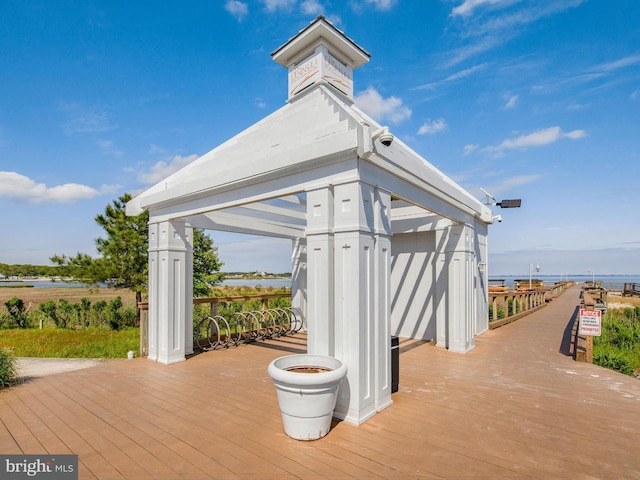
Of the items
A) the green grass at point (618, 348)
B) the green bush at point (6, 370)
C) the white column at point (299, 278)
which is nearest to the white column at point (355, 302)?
the green bush at point (6, 370)

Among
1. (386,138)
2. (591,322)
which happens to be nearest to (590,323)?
(591,322)

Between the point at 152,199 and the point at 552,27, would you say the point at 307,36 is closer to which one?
the point at 152,199

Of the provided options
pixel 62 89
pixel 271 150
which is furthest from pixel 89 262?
pixel 271 150

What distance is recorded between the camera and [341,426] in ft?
11.8

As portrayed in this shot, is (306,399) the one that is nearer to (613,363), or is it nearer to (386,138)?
(386,138)

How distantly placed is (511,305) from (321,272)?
542 inches

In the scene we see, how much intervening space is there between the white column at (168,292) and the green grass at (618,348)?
8.21 meters

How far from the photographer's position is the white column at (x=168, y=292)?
6367 mm

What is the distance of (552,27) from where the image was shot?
7250 millimetres

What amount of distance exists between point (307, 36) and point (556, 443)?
21.2ft

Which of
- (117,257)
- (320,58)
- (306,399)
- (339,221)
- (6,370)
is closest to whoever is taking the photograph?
Result: (306,399)

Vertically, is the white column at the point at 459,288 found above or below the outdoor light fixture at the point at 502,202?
below

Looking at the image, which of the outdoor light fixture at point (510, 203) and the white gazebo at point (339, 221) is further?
the outdoor light fixture at point (510, 203)

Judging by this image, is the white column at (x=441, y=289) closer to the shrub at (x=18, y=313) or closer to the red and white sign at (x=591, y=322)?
the red and white sign at (x=591, y=322)
